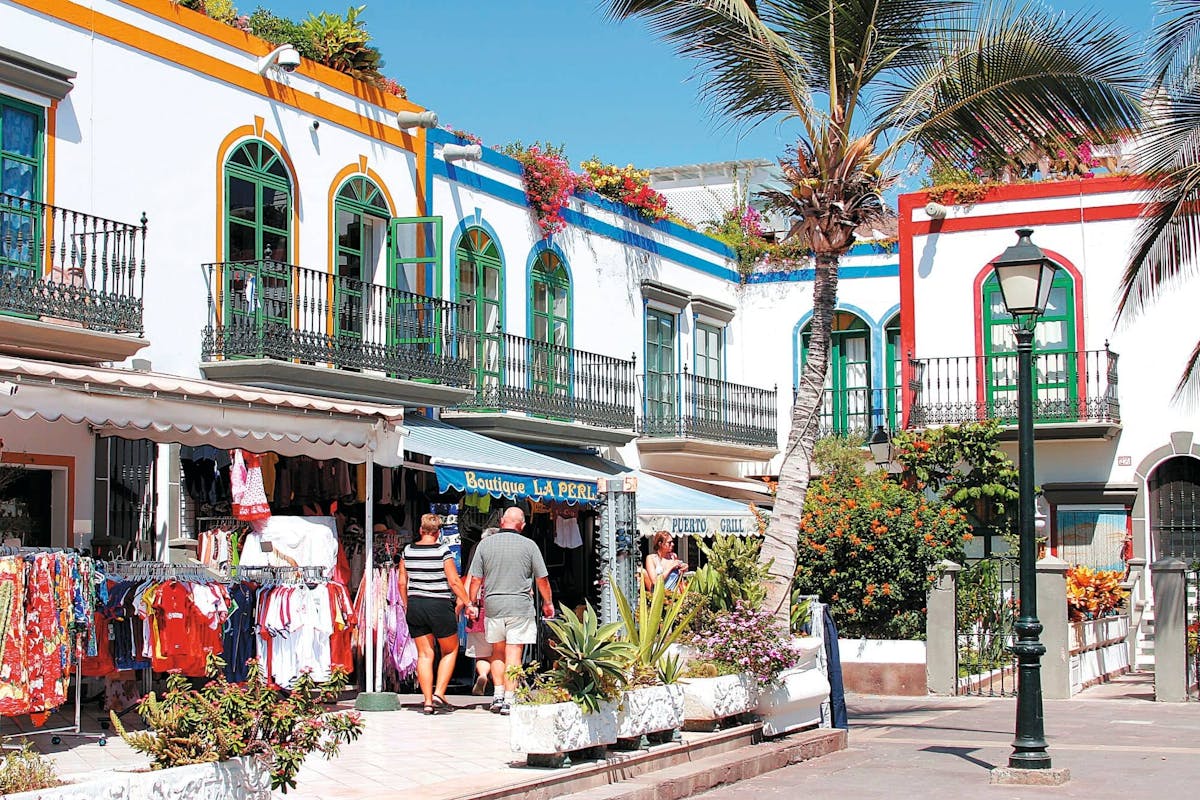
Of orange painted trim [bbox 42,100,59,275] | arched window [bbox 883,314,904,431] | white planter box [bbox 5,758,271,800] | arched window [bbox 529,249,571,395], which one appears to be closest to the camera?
white planter box [bbox 5,758,271,800]

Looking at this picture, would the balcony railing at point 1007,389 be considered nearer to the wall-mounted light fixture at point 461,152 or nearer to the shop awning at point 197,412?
the wall-mounted light fixture at point 461,152

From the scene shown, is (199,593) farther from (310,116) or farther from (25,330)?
(310,116)

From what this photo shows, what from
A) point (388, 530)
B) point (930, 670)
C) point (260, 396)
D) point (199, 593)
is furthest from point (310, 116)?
point (930, 670)

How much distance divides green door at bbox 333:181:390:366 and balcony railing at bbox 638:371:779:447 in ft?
22.6

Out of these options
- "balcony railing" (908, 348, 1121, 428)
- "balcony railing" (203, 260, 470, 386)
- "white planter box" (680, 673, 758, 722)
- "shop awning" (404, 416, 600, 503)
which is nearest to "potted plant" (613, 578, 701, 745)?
"white planter box" (680, 673, 758, 722)

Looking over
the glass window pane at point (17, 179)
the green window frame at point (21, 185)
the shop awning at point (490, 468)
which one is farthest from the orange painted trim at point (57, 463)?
the shop awning at point (490, 468)

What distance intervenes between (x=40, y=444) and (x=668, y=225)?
572 inches

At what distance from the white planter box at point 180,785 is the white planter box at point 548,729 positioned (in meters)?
2.59

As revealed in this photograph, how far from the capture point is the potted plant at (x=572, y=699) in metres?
9.17

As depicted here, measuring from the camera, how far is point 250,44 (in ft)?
55.8

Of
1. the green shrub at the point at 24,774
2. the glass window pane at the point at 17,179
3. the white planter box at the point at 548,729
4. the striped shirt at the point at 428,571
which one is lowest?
the white planter box at the point at 548,729

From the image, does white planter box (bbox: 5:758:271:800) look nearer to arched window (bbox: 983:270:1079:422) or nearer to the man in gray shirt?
the man in gray shirt

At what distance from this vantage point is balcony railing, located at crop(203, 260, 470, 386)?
16016 mm

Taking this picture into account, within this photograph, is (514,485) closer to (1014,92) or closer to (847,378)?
(1014,92)
